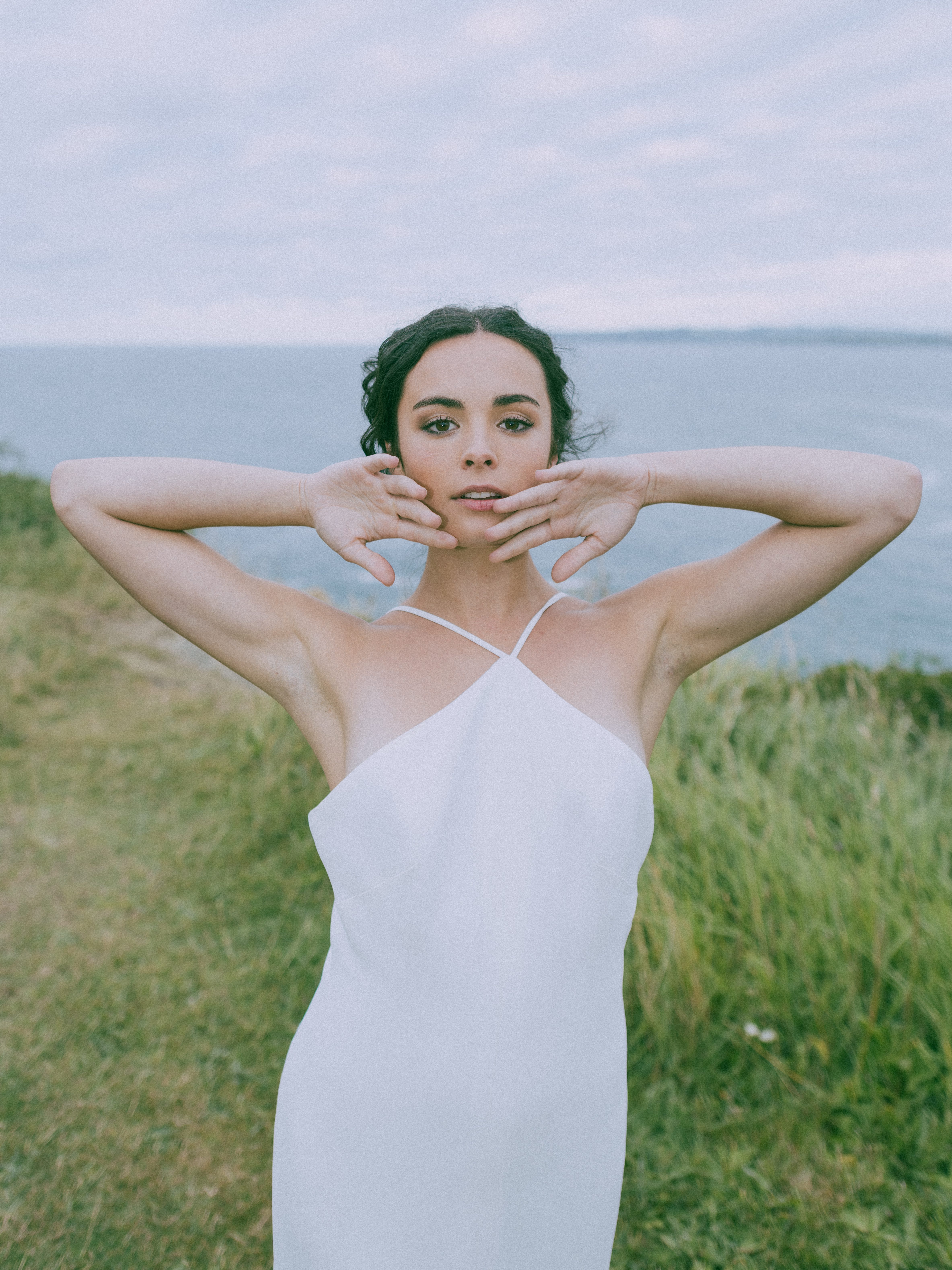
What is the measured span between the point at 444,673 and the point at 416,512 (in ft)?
1.22

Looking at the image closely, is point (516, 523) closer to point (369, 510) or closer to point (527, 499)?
point (527, 499)

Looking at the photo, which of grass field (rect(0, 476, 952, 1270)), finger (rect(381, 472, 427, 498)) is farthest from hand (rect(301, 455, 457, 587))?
grass field (rect(0, 476, 952, 1270))

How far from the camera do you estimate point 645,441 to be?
136ft

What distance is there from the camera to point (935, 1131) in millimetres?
3090

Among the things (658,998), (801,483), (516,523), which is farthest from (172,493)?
(658,998)

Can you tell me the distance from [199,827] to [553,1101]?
13.7 feet

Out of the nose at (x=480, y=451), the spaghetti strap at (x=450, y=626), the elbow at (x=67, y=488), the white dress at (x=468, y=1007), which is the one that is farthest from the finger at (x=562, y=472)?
the elbow at (x=67, y=488)

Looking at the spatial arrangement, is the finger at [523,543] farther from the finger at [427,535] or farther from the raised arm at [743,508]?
the finger at [427,535]

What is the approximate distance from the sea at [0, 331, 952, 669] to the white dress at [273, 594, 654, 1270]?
1.18 meters

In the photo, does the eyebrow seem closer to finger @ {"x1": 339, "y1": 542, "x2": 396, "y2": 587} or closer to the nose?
the nose

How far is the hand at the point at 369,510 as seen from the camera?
2027 millimetres

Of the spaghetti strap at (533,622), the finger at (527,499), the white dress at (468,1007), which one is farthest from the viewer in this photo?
the spaghetti strap at (533,622)

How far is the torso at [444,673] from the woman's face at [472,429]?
0.25 meters

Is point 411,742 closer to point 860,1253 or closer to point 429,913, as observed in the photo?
point 429,913
